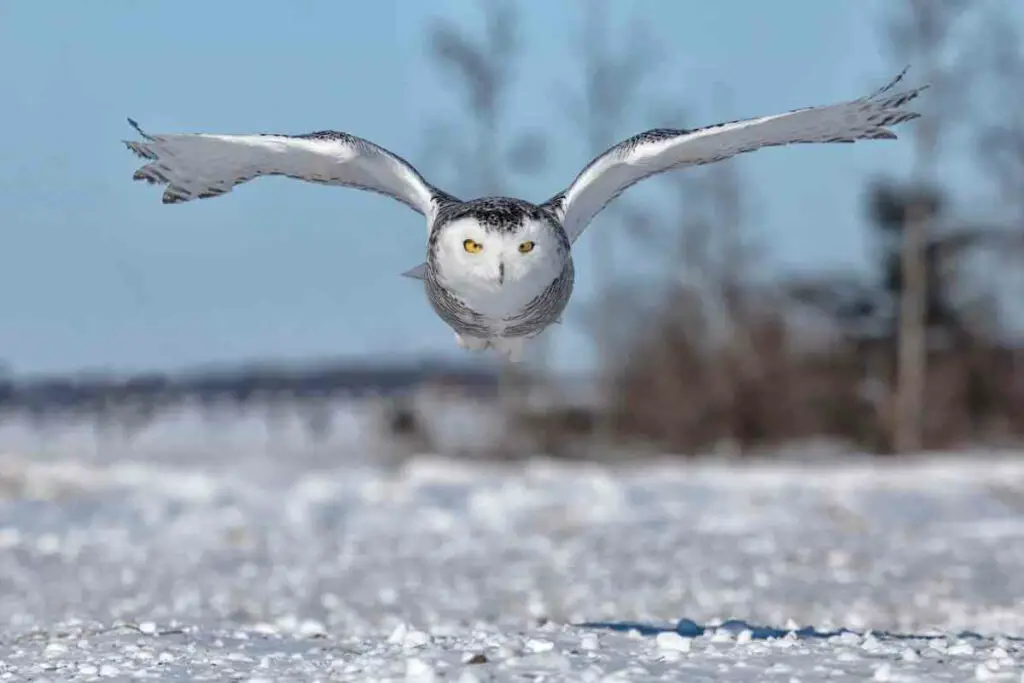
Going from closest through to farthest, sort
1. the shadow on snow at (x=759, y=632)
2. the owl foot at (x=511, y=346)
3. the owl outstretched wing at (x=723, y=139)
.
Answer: the owl outstretched wing at (x=723, y=139) → the owl foot at (x=511, y=346) → the shadow on snow at (x=759, y=632)

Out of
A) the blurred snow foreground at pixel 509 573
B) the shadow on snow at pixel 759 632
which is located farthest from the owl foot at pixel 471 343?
the shadow on snow at pixel 759 632

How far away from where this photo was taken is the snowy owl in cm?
466

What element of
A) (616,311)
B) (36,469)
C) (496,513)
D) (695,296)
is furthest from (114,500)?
(695,296)

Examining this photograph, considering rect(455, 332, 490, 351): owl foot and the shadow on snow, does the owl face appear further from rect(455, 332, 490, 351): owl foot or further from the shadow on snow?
the shadow on snow

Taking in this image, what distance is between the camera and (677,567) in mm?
10602

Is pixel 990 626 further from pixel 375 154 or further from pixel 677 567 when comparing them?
pixel 375 154

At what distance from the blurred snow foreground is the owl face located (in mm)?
1499

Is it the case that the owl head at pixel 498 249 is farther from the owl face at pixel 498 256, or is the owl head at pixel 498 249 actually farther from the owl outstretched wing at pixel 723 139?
the owl outstretched wing at pixel 723 139

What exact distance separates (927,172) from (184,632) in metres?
17.8

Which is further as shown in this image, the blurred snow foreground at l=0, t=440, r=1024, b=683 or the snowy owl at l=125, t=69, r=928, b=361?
the blurred snow foreground at l=0, t=440, r=1024, b=683

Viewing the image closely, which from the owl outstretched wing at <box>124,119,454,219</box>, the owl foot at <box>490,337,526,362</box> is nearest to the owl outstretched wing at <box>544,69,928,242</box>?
the owl foot at <box>490,337,526,362</box>

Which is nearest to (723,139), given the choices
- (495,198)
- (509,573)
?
(495,198)

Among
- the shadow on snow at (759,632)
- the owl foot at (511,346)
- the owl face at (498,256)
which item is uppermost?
the owl face at (498,256)

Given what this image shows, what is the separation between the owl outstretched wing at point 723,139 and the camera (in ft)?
16.8
